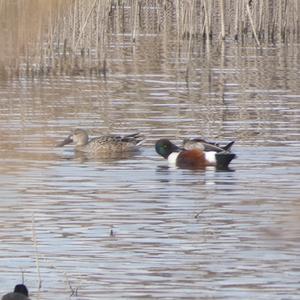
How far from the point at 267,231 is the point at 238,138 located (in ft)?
37.4

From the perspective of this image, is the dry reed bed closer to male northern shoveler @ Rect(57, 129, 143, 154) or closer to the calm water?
the calm water

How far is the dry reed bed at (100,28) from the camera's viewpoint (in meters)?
4.73

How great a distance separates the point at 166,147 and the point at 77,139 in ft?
4.39

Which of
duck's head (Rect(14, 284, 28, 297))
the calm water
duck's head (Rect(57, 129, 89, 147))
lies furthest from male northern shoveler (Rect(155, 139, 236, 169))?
duck's head (Rect(14, 284, 28, 297))

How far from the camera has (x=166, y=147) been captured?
45.6 ft

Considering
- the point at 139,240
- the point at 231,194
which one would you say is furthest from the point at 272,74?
the point at 139,240

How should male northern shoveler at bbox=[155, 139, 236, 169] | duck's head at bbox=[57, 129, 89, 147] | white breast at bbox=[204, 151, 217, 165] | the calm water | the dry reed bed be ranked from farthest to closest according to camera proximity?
duck's head at bbox=[57, 129, 89, 147] → white breast at bbox=[204, 151, 217, 165] → male northern shoveler at bbox=[155, 139, 236, 169] → the calm water → the dry reed bed

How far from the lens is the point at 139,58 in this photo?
27.7 metres

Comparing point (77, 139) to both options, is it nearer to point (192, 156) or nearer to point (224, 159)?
point (192, 156)

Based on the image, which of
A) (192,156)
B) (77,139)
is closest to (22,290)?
(192,156)

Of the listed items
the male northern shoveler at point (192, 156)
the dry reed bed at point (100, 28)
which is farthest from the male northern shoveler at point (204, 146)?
the dry reed bed at point (100, 28)

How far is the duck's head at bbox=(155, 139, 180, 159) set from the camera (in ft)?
45.5

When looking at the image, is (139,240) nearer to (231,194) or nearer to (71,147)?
(231,194)

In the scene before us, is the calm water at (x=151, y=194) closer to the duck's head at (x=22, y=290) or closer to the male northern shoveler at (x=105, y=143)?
the male northern shoveler at (x=105, y=143)
